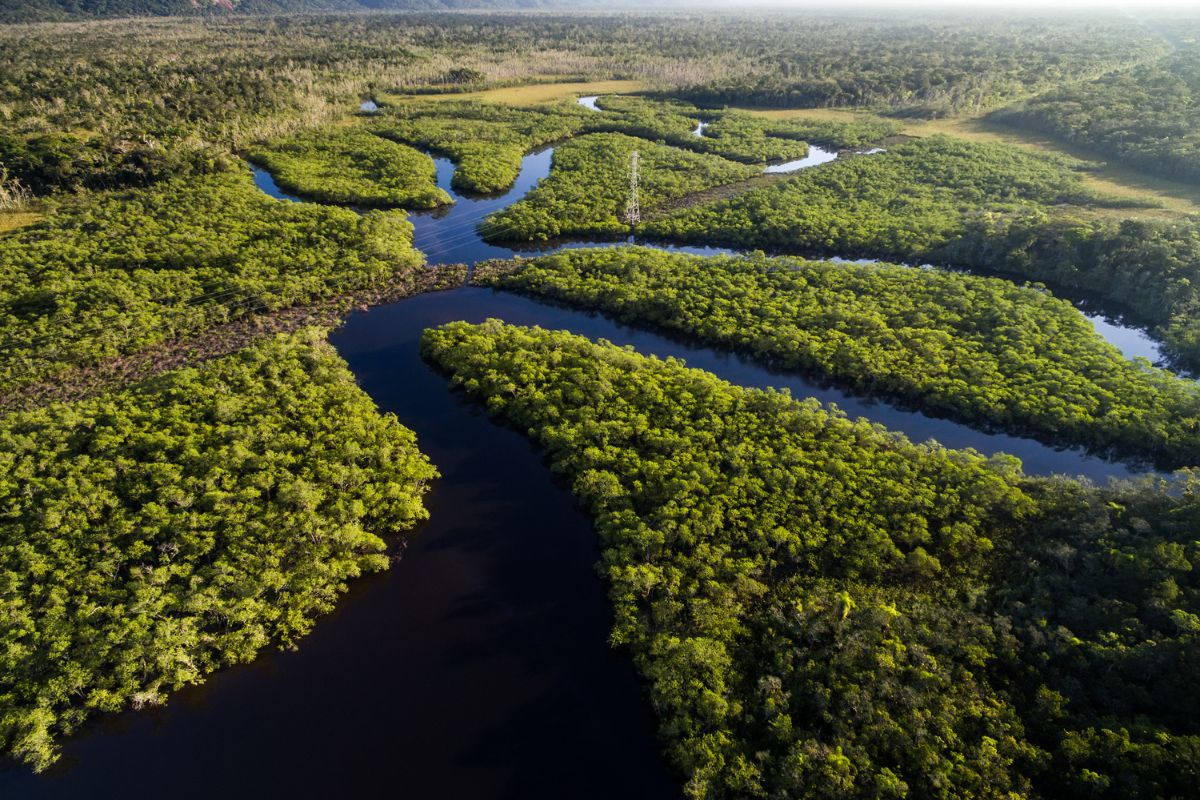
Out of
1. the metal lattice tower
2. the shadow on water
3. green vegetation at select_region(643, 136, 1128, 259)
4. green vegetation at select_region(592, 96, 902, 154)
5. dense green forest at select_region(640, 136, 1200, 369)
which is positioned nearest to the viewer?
the shadow on water

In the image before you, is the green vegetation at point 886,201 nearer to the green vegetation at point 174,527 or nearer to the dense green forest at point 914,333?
the dense green forest at point 914,333

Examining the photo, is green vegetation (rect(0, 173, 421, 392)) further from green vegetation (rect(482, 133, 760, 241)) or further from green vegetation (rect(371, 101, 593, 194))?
green vegetation (rect(371, 101, 593, 194))

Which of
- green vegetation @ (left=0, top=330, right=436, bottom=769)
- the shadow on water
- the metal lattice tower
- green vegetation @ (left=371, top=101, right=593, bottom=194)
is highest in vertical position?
green vegetation @ (left=371, top=101, right=593, bottom=194)

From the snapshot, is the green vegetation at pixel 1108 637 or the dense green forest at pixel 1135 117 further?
the dense green forest at pixel 1135 117

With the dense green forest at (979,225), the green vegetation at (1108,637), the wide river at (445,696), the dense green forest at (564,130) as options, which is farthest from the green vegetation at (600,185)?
the green vegetation at (1108,637)

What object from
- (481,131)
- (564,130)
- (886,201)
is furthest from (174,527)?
(564,130)

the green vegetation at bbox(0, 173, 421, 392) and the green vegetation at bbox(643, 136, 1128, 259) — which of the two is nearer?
the green vegetation at bbox(0, 173, 421, 392)

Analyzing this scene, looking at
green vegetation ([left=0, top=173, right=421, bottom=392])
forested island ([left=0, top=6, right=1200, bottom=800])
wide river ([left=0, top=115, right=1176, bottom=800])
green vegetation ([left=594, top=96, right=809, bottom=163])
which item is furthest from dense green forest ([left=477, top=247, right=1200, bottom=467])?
green vegetation ([left=594, top=96, right=809, bottom=163])
